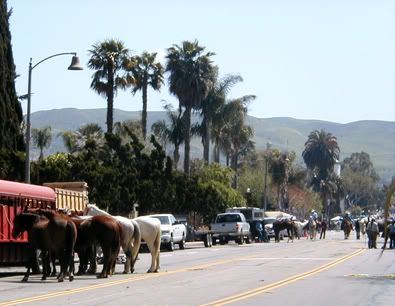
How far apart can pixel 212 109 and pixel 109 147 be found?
28.7 meters

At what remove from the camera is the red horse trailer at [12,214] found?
2652 cm

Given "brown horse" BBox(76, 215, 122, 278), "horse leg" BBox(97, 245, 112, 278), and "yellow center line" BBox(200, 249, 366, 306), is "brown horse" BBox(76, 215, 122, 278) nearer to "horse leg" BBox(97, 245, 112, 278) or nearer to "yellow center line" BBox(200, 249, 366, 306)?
"horse leg" BBox(97, 245, 112, 278)

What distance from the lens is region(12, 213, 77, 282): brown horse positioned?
25344 mm

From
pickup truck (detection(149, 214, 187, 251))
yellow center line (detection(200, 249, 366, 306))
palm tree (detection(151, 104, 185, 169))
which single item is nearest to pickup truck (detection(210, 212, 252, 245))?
pickup truck (detection(149, 214, 187, 251))

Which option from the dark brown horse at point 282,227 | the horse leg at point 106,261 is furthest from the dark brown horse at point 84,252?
the dark brown horse at point 282,227

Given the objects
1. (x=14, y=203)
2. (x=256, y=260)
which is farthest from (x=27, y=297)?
(x=256, y=260)

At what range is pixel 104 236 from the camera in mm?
26094

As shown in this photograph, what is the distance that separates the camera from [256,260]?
122 ft

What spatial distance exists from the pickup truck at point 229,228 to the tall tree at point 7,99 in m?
14.7

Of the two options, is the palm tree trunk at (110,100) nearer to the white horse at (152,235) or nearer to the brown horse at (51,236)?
the white horse at (152,235)

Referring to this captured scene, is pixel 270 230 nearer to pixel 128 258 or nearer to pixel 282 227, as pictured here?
pixel 282 227

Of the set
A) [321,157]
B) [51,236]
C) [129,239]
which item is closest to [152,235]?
[129,239]

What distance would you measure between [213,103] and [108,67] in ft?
72.4

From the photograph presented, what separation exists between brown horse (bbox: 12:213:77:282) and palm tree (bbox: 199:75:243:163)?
192 ft
